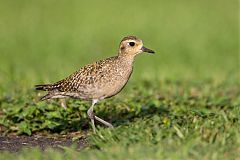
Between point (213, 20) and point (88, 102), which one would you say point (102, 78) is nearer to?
point (88, 102)

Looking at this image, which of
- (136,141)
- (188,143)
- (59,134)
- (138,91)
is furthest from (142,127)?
(138,91)

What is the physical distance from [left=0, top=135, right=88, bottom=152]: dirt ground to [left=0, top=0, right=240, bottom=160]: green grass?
0.19 m

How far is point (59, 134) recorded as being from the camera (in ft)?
33.9

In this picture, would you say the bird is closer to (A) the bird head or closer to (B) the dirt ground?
(A) the bird head

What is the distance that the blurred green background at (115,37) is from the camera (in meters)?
14.8

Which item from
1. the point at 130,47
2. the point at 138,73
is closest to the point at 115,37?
the point at 138,73

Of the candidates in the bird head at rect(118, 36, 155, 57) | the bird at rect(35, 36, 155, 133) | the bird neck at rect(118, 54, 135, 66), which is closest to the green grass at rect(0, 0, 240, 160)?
the bird at rect(35, 36, 155, 133)

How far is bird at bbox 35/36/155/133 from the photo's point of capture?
978 centimetres

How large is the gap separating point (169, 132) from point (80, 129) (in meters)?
2.49

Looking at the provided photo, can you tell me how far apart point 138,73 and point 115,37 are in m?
3.98

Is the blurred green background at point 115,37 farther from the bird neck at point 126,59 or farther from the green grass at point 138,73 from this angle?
the bird neck at point 126,59

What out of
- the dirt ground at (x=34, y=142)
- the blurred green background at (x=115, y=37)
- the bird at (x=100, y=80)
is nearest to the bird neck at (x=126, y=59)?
the bird at (x=100, y=80)

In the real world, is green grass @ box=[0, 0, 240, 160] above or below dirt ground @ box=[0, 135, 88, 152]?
above

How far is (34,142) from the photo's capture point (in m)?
9.80
